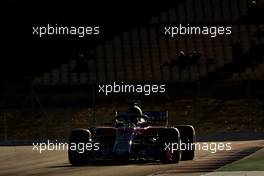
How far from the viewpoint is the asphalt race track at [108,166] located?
17328 millimetres

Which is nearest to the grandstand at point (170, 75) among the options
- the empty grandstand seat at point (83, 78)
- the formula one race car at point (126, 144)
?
the empty grandstand seat at point (83, 78)

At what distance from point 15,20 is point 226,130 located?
1422 centimetres

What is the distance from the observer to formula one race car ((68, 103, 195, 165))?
19.4 metres

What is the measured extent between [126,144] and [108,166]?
66 cm

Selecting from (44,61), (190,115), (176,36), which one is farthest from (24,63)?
(190,115)

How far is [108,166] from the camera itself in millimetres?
19281

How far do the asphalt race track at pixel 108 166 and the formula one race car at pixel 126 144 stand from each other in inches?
9.1

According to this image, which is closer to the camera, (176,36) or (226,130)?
(226,130)

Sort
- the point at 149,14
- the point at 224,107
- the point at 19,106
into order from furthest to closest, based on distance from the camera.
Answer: the point at 149,14, the point at 19,106, the point at 224,107

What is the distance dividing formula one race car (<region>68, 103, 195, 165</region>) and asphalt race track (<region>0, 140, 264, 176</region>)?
231mm

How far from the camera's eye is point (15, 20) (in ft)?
137

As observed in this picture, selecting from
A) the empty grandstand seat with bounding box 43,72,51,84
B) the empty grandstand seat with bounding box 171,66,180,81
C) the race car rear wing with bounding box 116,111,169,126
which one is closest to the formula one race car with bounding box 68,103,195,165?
the race car rear wing with bounding box 116,111,169,126

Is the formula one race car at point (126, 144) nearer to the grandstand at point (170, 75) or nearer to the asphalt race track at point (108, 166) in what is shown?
the asphalt race track at point (108, 166)

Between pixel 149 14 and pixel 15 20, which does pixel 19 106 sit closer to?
pixel 15 20
